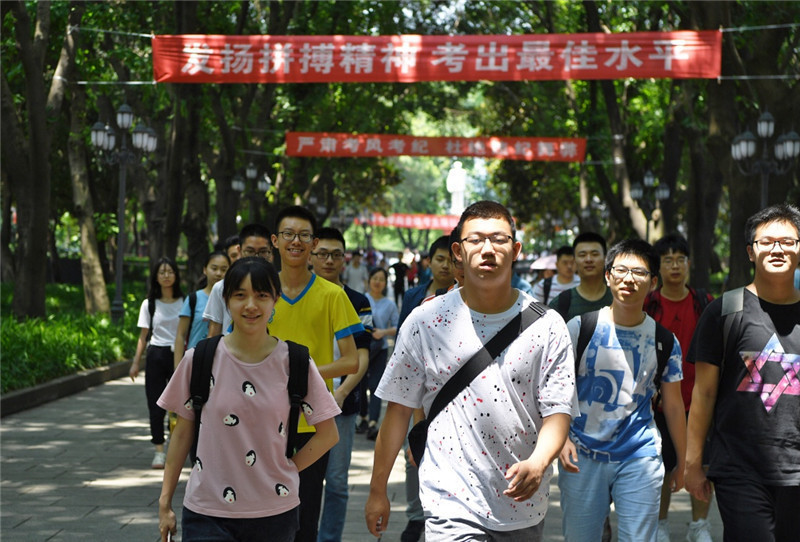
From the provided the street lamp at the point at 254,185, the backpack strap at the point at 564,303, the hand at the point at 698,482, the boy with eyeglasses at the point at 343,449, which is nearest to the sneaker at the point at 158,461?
the boy with eyeglasses at the point at 343,449

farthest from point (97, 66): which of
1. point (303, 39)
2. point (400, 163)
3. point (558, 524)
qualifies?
point (400, 163)

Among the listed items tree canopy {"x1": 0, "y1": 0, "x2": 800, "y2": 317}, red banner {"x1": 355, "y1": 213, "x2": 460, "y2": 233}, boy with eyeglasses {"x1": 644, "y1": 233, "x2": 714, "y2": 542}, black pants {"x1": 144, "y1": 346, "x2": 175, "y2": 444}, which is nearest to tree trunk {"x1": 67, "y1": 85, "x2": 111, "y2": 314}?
tree canopy {"x1": 0, "y1": 0, "x2": 800, "y2": 317}

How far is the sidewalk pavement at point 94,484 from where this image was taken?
689 cm

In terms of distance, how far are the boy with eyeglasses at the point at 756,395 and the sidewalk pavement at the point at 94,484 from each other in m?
2.56

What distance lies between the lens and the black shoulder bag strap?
361 centimetres

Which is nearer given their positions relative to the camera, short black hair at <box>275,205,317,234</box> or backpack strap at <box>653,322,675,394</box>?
backpack strap at <box>653,322,675,394</box>

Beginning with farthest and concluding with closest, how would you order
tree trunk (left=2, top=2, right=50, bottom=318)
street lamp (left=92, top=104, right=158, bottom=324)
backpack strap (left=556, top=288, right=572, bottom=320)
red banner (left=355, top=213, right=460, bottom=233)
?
red banner (left=355, top=213, right=460, bottom=233)
street lamp (left=92, top=104, right=158, bottom=324)
tree trunk (left=2, top=2, right=50, bottom=318)
backpack strap (left=556, top=288, right=572, bottom=320)

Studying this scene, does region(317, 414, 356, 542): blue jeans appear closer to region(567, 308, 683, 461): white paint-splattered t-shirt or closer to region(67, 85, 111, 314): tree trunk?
region(567, 308, 683, 461): white paint-splattered t-shirt

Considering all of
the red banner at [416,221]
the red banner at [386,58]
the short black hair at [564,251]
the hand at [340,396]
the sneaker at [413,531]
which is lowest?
the red banner at [416,221]

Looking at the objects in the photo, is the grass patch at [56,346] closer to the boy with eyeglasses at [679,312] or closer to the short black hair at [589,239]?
the short black hair at [589,239]

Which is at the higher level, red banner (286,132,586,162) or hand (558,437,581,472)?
red banner (286,132,586,162)

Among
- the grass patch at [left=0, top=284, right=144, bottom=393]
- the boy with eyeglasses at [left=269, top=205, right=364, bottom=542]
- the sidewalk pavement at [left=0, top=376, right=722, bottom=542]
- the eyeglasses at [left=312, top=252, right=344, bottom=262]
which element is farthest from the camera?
the grass patch at [left=0, top=284, right=144, bottom=393]

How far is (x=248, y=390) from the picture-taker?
3.90 metres

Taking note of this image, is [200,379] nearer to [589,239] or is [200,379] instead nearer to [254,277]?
[254,277]
